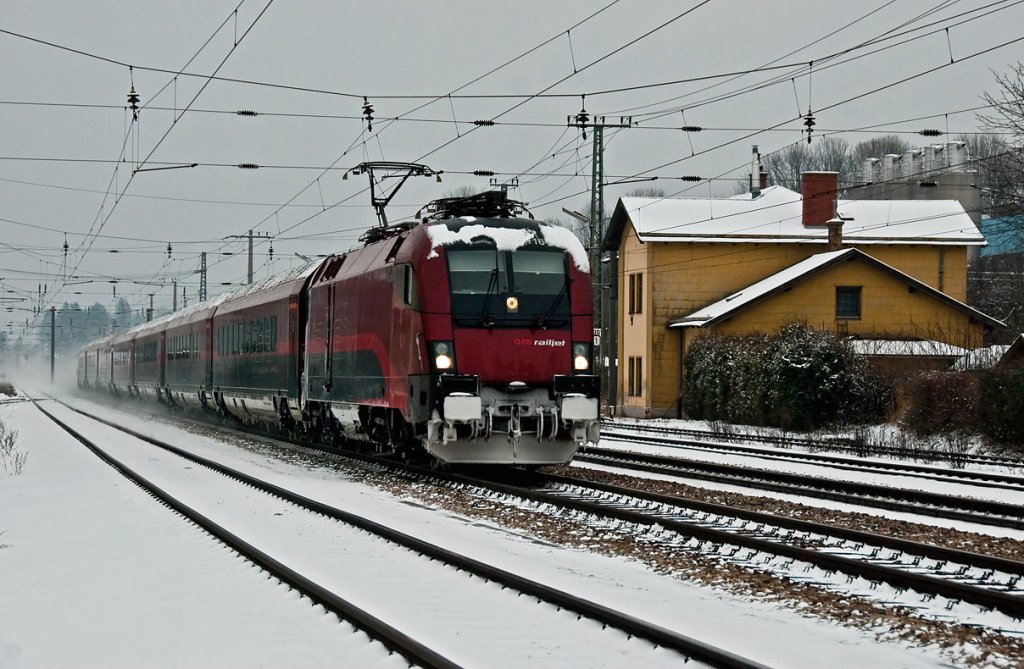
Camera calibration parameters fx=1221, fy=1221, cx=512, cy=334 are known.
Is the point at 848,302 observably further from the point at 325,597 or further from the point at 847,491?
the point at 325,597

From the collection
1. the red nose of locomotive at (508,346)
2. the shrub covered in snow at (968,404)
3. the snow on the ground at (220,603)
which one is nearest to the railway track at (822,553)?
the snow on the ground at (220,603)

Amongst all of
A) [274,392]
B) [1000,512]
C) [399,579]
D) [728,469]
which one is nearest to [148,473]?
[274,392]

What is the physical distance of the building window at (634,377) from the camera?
149 ft

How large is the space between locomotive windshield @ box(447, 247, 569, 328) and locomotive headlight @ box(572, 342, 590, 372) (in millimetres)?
360

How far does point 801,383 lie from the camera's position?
29797 mm

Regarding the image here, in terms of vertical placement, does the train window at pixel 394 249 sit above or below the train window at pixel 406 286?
above

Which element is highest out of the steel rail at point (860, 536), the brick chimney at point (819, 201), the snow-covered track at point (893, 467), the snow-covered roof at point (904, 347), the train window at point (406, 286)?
the brick chimney at point (819, 201)

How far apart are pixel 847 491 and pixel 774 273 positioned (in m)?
30.8

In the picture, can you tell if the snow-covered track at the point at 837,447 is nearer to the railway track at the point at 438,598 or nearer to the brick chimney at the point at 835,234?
the railway track at the point at 438,598

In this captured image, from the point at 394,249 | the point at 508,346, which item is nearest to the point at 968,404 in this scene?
the point at 508,346

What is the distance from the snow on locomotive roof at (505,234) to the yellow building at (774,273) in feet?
78.0

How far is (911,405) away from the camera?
83.9 ft

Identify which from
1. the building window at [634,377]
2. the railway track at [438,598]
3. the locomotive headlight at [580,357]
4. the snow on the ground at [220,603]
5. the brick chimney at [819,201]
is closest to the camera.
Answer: the railway track at [438,598]

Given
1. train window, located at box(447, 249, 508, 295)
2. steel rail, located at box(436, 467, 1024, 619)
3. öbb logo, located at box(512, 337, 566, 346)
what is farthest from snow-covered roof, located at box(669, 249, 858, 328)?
steel rail, located at box(436, 467, 1024, 619)
